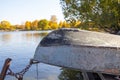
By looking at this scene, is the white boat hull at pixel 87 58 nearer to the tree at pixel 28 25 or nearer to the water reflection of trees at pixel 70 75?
the water reflection of trees at pixel 70 75

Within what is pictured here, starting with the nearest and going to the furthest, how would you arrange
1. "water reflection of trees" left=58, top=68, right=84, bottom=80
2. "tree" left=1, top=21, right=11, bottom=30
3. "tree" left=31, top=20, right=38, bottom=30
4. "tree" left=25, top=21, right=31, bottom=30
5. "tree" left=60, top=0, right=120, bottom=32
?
"water reflection of trees" left=58, top=68, right=84, bottom=80
"tree" left=60, top=0, right=120, bottom=32
"tree" left=31, top=20, right=38, bottom=30
"tree" left=1, top=21, right=11, bottom=30
"tree" left=25, top=21, right=31, bottom=30

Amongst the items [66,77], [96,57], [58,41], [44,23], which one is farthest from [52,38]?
[44,23]

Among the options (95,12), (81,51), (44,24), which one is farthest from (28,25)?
(81,51)

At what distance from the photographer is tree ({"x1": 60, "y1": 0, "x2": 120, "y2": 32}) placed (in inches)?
617

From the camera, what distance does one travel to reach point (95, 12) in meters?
16.7

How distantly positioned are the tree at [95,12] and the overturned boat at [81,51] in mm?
9161

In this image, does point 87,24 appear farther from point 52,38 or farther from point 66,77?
point 52,38

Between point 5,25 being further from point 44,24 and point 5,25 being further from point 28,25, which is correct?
point 44,24

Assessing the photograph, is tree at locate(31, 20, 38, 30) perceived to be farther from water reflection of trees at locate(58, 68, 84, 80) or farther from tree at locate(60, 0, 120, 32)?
water reflection of trees at locate(58, 68, 84, 80)

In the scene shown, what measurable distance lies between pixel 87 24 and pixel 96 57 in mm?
11063

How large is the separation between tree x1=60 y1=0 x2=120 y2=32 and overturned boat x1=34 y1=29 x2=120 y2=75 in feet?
30.1

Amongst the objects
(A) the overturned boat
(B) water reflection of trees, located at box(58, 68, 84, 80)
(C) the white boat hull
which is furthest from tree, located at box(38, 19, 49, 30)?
(C) the white boat hull

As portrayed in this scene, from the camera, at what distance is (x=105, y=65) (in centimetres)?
579

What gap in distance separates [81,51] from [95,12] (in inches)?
435
